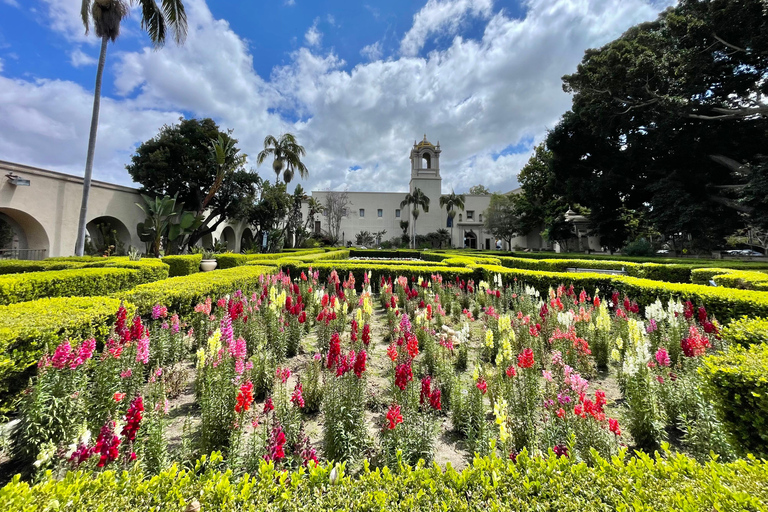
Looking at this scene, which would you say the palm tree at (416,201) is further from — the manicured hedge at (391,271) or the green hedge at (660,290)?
the green hedge at (660,290)

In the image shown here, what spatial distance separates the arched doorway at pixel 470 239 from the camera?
4181 cm

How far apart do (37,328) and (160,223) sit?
1713 centimetres

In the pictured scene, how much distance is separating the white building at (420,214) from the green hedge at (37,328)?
38.2m

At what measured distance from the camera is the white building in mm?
41781

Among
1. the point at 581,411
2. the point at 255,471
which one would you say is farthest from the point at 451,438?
the point at 255,471

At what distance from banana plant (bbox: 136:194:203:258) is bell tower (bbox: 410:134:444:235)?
29.9 metres

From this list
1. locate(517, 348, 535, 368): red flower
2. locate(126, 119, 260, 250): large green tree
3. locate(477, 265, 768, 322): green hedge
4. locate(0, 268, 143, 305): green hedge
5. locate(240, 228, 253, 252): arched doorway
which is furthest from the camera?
locate(240, 228, 253, 252): arched doorway

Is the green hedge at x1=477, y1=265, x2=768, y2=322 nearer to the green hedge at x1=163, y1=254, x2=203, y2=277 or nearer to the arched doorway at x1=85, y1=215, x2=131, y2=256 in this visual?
the green hedge at x1=163, y1=254, x2=203, y2=277

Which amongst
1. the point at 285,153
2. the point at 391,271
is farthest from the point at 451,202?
the point at 391,271

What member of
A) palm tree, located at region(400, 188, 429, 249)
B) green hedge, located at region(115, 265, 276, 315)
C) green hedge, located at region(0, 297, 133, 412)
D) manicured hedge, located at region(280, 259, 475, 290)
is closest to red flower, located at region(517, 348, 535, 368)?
green hedge, located at region(0, 297, 133, 412)

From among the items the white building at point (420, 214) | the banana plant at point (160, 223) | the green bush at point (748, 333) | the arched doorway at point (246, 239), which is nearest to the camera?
the green bush at point (748, 333)

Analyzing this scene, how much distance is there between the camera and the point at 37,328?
2.71 m

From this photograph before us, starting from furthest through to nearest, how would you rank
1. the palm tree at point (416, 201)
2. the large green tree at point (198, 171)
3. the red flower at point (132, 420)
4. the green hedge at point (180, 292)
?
the palm tree at point (416, 201)
the large green tree at point (198, 171)
the green hedge at point (180, 292)
the red flower at point (132, 420)

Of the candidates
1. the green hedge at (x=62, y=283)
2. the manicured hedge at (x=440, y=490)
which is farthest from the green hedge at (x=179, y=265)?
the manicured hedge at (x=440, y=490)
